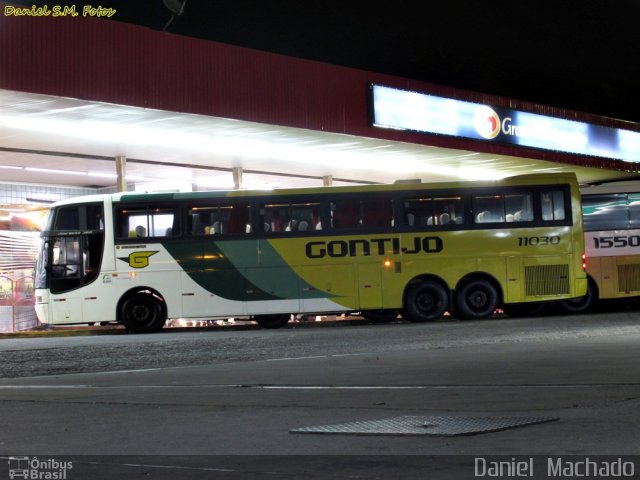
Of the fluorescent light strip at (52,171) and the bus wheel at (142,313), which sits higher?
the fluorescent light strip at (52,171)

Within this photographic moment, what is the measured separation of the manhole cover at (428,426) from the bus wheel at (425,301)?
1619 centimetres

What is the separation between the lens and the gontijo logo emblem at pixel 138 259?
2306 cm

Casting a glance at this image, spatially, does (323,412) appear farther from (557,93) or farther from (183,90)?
(557,93)

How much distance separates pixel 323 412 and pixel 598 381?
326 cm

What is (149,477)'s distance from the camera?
591 cm

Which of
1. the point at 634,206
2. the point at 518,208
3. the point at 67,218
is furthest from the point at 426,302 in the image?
the point at 67,218

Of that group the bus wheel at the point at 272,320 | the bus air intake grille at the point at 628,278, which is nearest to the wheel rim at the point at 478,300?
the bus wheel at the point at 272,320

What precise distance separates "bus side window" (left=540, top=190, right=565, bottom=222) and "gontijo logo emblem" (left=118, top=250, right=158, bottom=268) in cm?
986

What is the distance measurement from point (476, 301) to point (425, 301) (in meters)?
1.32

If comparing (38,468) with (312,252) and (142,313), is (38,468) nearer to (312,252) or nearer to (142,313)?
(142,313)

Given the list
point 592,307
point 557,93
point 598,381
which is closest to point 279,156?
point 592,307

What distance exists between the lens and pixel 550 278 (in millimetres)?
24219

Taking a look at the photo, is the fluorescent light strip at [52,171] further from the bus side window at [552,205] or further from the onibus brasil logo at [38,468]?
the onibus brasil logo at [38,468]

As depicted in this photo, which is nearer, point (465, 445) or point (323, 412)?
point (465, 445)
